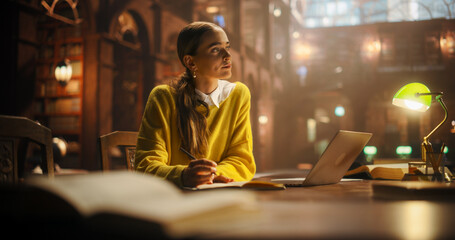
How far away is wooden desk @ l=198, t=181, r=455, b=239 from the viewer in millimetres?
563

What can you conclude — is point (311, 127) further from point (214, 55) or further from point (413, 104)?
point (214, 55)

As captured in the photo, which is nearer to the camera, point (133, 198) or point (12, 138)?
point (133, 198)

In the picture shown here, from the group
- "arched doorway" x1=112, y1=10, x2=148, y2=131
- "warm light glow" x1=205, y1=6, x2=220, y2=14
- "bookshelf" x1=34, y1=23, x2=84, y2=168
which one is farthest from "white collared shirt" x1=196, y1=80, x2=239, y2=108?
"warm light glow" x1=205, y1=6, x2=220, y2=14

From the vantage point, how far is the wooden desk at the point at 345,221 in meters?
0.56

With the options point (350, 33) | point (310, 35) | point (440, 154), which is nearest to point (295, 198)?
point (440, 154)

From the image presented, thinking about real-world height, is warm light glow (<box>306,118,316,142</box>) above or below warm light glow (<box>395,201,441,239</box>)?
below

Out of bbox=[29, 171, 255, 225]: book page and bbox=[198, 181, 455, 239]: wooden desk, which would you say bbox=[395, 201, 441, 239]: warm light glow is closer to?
bbox=[198, 181, 455, 239]: wooden desk

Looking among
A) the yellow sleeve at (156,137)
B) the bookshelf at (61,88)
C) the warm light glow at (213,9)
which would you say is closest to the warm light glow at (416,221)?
the yellow sleeve at (156,137)

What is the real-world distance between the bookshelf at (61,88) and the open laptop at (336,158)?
6.71 meters

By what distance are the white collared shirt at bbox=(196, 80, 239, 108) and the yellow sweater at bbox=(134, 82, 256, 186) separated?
0.02m

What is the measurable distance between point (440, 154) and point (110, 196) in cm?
155

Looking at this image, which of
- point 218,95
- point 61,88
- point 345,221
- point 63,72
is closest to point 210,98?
point 218,95

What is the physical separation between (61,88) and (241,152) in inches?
265

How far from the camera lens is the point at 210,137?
6.21 feet
